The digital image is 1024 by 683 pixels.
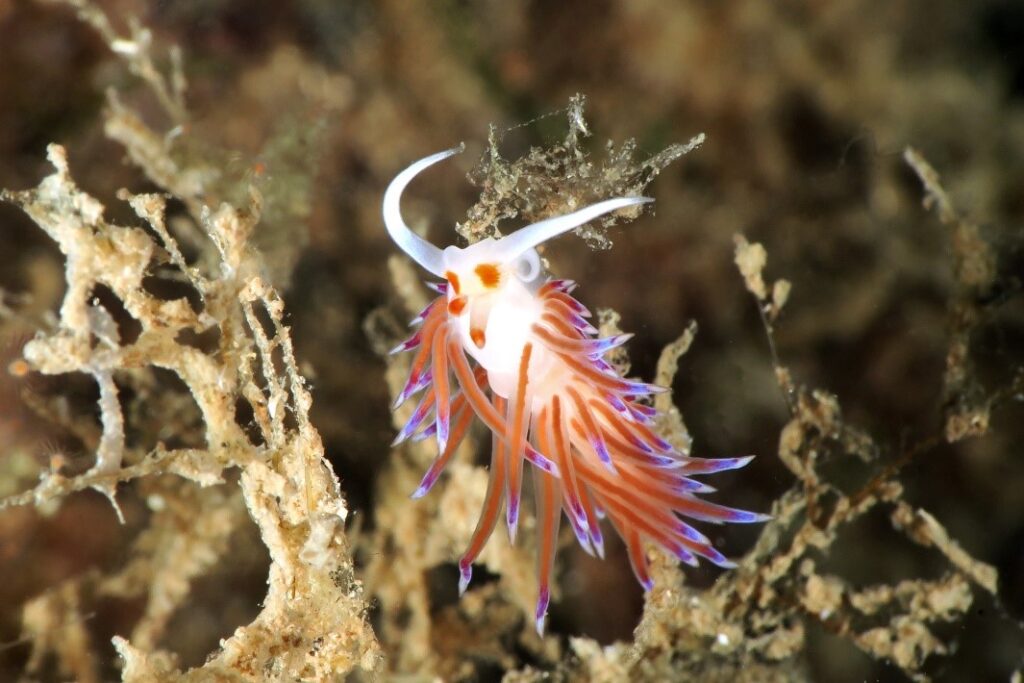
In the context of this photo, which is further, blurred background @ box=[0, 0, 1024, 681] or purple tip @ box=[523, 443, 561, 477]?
blurred background @ box=[0, 0, 1024, 681]

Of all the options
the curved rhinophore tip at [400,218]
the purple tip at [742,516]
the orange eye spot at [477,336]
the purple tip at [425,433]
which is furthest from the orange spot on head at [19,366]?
the purple tip at [742,516]

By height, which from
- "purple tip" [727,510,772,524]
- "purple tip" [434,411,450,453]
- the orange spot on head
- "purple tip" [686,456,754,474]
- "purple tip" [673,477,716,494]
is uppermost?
the orange spot on head

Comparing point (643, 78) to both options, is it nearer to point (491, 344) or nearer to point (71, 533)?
point (491, 344)

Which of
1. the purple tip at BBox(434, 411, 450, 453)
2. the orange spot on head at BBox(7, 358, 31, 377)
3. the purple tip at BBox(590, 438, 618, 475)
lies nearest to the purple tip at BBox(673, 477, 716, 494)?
the purple tip at BBox(590, 438, 618, 475)

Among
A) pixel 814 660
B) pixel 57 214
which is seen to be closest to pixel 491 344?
pixel 57 214

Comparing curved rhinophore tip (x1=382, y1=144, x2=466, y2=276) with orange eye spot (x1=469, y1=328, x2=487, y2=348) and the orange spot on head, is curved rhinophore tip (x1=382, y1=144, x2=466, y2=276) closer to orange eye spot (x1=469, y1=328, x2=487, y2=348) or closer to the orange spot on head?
orange eye spot (x1=469, y1=328, x2=487, y2=348)

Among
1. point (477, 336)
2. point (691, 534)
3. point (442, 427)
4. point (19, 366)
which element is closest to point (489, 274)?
point (477, 336)

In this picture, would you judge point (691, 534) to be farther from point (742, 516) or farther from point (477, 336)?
point (477, 336)

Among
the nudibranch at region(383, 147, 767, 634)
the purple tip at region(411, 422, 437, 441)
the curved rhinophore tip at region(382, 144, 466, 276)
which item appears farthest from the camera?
the purple tip at region(411, 422, 437, 441)
